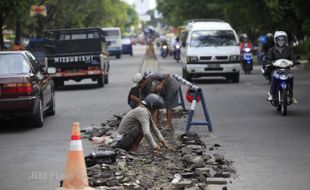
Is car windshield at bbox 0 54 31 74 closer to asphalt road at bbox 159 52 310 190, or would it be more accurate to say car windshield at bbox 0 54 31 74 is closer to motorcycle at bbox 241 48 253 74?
asphalt road at bbox 159 52 310 190

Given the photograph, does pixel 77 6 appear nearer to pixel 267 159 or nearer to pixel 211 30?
pixel 211 30

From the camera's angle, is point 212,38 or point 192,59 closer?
point 192,59

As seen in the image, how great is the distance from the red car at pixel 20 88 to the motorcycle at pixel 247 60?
18667 millimetres

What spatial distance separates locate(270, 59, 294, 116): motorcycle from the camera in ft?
55.2

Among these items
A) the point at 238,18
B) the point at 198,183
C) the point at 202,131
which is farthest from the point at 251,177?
the point at 238,18

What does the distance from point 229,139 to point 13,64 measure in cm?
512

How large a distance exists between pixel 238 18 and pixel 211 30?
22126 millimetres

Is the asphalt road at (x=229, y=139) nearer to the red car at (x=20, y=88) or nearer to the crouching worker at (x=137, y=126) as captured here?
the red car at (x=20, y=88)

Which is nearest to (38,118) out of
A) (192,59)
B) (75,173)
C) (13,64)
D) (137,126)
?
(13,64)

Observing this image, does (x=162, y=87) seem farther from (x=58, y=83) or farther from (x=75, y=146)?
(x=58, y=83)

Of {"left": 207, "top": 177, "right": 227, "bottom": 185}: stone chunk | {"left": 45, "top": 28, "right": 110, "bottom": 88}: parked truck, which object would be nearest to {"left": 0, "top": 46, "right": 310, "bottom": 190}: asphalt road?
{"left": 207, "top": 177, "right": 227, "bottom": 185}: stone chunk

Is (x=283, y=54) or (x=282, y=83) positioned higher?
(x=283, y=54)

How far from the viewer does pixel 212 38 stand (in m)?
29.4

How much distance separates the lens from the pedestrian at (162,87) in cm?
1377
